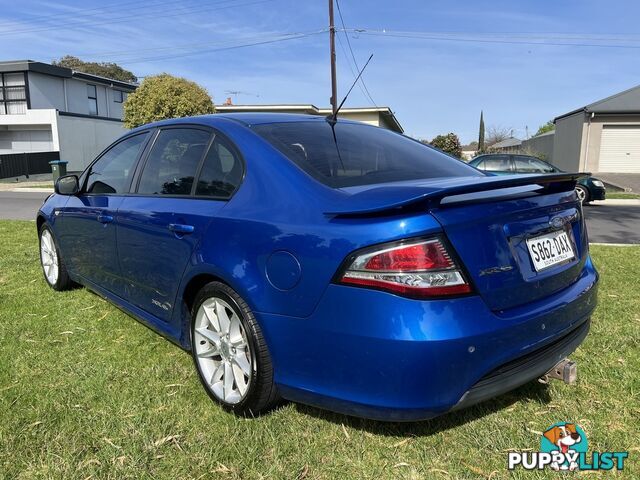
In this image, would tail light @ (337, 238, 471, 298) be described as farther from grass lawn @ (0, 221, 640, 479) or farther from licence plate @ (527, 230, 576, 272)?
grass lawn @ (0, 221, 640, 479)

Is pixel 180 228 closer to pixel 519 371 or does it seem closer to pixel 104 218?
pixel 104 218

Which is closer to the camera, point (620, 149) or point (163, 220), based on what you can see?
point (163, 220)

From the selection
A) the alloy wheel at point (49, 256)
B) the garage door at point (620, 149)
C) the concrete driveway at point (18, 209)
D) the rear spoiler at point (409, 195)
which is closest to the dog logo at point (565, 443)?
the rear spoiler at point (409, 195)

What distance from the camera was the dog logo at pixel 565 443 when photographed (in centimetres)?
221

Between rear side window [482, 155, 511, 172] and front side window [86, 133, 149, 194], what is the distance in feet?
38.8

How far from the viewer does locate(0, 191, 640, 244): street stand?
28.0 feet

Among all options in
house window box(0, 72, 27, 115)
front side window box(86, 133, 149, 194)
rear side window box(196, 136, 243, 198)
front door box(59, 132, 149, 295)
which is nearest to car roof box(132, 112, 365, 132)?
rear side window box(196, 136, 243, 198)

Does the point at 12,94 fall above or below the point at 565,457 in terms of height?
above

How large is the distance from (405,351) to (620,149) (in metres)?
29.2

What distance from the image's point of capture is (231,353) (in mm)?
2561

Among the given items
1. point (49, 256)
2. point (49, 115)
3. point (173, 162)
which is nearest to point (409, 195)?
point (173, 162)

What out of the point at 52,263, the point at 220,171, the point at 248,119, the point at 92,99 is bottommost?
the point at 52,263

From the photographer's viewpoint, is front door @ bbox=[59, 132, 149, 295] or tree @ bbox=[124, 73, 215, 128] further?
tree @ bbox=[124, 73, 215, 128]

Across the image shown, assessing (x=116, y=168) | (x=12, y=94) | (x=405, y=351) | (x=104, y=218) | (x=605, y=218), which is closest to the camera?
(x=405, y=351)
